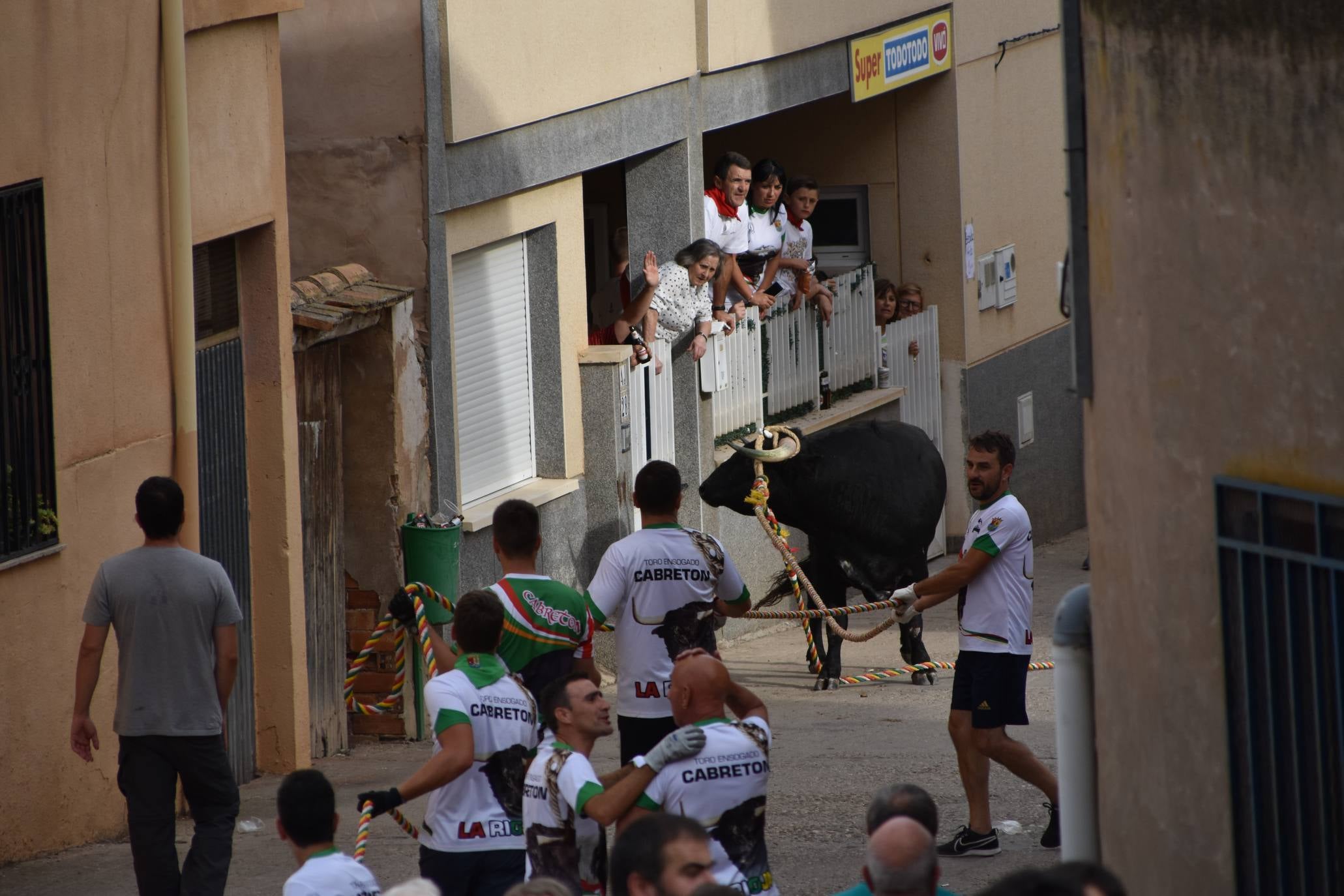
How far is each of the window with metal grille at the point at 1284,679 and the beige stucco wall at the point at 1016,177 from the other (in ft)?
43.5

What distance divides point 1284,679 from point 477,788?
8.36ft

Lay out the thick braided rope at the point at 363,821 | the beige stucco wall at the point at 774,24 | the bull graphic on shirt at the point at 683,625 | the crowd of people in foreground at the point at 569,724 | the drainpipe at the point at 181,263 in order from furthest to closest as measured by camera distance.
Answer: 1. the beige stucco wall at the point at 774,24
2. the drainpipe at the point at 181,263
3. the bull graphic on shirt at the point at 683,625
4. the thick braided rope at the point at 363,821
5. the crowd of people in foreground at the point at 569,724

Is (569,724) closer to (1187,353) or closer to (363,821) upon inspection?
(363,821)

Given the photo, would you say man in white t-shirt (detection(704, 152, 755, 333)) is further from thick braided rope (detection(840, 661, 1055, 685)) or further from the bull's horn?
thick braided rope (detection(840, 661, 1055, 685))

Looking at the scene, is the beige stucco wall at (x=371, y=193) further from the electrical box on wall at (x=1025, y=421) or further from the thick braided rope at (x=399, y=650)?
the electrical box on wall at (x=1025, y=421)

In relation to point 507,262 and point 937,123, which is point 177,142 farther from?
point 937,123

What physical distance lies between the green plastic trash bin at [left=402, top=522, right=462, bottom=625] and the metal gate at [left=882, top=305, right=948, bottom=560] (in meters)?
6.93

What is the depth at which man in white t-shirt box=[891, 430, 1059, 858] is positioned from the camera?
8.56 meters

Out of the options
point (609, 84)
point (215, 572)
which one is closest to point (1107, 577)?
point (215, 572)

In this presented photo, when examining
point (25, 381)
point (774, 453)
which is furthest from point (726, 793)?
point (774, 453)

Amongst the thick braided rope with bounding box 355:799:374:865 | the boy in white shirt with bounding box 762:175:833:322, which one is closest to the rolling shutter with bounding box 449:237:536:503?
the boy in white shirt with bounding box 762:175:833:322

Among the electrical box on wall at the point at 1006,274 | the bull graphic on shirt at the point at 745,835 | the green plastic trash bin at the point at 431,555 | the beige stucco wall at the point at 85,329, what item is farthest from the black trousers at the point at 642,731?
the electrical box on wall at the point at 1006,274

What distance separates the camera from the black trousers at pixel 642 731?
25.6 ft

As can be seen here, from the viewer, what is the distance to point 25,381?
8.65 meters
